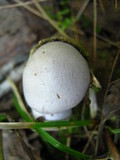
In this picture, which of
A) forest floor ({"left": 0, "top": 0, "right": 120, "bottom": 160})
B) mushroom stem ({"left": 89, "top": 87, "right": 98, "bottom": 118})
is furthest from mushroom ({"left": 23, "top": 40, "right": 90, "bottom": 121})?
forest floor ({"left": 0, "top": 0, "right": 120, "bottom": 160})

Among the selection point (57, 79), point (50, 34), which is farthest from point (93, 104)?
point (50, 34)

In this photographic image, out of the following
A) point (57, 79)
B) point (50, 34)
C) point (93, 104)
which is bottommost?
point (93, 104)

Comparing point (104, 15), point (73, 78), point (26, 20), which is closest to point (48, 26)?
point (26, 20)

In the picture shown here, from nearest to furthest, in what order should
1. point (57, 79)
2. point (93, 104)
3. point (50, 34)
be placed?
point (57, 79) → point (93, 104) → point (50, 34)

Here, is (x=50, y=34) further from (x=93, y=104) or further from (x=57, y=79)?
(x=57, y=79)

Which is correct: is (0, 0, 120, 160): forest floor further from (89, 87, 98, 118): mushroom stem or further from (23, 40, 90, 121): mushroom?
(23, 40, 90, 121): mushroom

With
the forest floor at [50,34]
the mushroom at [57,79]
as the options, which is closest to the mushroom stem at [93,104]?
the forest floor at [50,34]

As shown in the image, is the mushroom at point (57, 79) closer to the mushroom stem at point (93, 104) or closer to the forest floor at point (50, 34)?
the mushroom stem at point (93, 104)

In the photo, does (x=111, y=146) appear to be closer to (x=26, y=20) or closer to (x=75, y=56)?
(x=75, y=56)
